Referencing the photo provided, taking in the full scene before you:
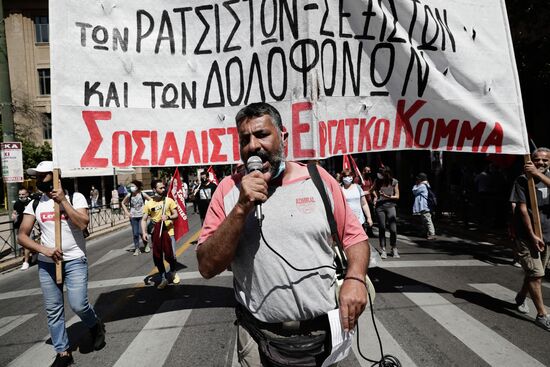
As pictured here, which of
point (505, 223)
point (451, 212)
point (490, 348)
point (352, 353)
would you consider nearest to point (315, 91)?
point (352, 353)

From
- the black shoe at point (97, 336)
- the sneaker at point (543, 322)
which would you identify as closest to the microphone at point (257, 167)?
the black shoe at point (97, 336)

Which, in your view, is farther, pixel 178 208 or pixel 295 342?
pixel 178 208

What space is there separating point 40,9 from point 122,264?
33649 millimetres

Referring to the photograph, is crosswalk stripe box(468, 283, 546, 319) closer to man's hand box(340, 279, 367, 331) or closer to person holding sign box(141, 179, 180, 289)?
man's hand box(340, 279, 367, 331)

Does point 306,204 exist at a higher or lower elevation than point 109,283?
higher

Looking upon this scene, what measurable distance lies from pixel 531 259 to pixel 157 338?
14.6 ft

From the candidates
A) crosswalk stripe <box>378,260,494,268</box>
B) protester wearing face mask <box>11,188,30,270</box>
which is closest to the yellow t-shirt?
crosswalk stripe <box>378,260,494,268</box>

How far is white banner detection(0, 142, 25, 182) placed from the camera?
35.5 feet

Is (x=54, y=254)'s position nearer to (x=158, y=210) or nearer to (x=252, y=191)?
(x=252, y=191)

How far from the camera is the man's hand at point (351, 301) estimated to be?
1.88 meters

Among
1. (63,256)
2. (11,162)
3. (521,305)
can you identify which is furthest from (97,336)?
(11,162)

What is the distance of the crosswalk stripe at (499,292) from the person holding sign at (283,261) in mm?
4268

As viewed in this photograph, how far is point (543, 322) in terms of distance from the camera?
4375 millimetres

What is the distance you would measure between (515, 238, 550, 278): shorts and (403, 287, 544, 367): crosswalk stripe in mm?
846
